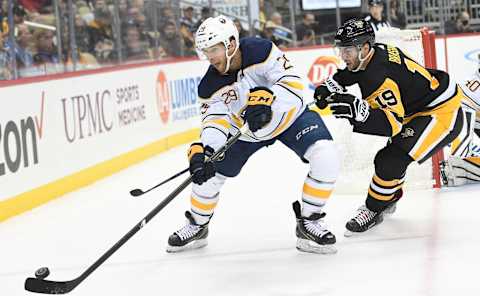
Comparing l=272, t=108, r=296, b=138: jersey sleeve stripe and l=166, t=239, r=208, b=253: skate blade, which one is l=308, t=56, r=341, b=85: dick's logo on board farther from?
l=272, t=108, r=296, b=138: jersey sleeve stripe

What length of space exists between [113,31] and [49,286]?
5613 millimetres

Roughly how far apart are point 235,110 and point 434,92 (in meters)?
1.00

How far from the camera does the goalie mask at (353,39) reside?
421 centimetres

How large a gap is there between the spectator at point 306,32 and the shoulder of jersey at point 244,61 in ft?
24.4

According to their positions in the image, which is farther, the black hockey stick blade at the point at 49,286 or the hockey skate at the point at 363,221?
the hockey skate at the point at 363,221

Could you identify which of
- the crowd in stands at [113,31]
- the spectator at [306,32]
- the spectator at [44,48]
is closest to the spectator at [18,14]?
the crowd in stands at [113,31]

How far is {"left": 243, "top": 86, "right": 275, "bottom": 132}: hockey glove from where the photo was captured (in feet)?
12.3

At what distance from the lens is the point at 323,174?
404cm

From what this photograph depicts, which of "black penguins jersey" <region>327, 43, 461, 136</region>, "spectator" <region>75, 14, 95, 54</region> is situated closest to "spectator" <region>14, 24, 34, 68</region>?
"spectator" <region>75, 14, 95, 54</region>

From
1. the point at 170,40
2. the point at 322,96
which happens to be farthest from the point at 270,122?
the point at 170,40

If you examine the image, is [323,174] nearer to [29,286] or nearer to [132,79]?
[29,286]

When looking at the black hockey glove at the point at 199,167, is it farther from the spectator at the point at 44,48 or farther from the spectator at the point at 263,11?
the spectator at the point at 263,11

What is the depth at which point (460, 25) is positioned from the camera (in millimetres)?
10930

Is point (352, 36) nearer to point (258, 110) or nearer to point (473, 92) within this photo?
point (258, 110)
